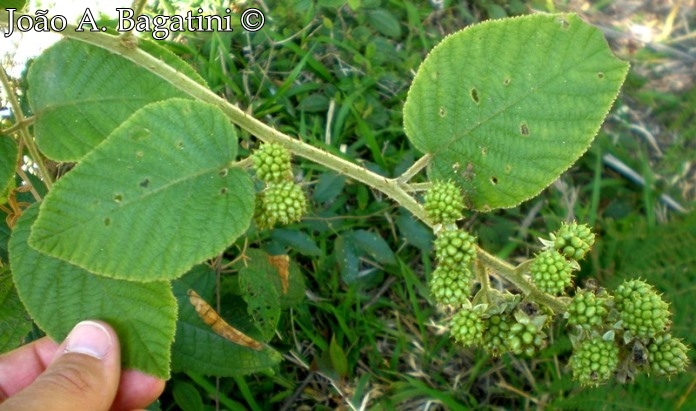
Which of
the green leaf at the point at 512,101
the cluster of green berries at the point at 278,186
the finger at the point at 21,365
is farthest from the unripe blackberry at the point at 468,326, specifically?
the finger at the point at 21,365

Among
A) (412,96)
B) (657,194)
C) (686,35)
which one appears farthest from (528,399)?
(686,35)

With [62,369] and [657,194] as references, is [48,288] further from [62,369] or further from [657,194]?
[657,194]

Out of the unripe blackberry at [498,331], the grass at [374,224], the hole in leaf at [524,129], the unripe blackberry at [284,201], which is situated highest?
the hole in leaf at [524,129]

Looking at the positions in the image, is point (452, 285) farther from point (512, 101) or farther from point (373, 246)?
point (373, 246)

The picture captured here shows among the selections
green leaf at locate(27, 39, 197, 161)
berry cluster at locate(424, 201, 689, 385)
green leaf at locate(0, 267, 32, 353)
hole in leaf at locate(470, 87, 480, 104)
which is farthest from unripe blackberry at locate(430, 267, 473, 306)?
green leaf at locate(0, 267, 32, 353)

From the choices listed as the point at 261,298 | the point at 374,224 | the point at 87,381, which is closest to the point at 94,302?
the point at 87,381

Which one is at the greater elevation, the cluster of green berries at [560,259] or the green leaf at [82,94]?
the green leaf at [82,94]

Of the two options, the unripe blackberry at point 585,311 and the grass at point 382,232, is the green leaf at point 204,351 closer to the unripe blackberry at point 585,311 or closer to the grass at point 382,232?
the grass at point 382,232
